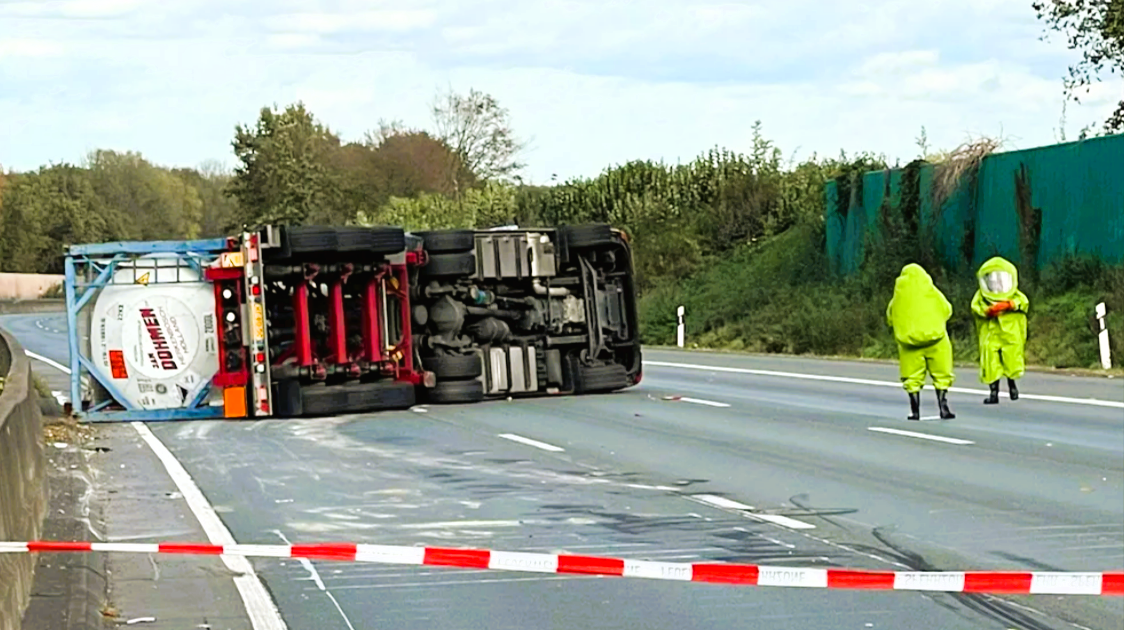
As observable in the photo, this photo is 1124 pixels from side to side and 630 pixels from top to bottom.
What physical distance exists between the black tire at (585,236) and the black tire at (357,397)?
3.23m

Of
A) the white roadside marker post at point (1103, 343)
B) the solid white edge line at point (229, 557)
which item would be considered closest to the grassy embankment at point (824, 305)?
the white roadside marker post at point (1103, 343)

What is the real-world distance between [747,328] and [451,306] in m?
19.0

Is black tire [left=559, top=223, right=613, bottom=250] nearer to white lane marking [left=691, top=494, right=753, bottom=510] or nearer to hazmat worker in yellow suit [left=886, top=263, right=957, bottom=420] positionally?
hazmat worker in yellow suit [left=886, top=263, right=957, bottom=420]

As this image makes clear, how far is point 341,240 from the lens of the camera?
21.8 meters

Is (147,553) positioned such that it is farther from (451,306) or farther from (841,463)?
(451,306)

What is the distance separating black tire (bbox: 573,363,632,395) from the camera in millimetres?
24609

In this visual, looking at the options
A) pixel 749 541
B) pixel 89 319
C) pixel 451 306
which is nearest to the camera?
pixel 749 541

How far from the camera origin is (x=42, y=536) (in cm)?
1132

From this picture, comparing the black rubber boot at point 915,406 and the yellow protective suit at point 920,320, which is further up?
the yellow protective suit at point 920,320

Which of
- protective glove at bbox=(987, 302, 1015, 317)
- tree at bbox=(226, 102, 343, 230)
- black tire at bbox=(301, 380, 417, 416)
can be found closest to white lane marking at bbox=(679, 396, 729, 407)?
black tire at bbox=(301, 380, 417, 416)

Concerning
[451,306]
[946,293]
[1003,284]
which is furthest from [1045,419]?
[946,293]

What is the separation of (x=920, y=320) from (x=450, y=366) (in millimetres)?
7496

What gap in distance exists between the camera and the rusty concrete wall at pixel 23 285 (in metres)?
103

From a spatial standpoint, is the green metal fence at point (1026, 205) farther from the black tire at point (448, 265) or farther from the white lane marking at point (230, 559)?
the white lane marking at point (230, 559)
